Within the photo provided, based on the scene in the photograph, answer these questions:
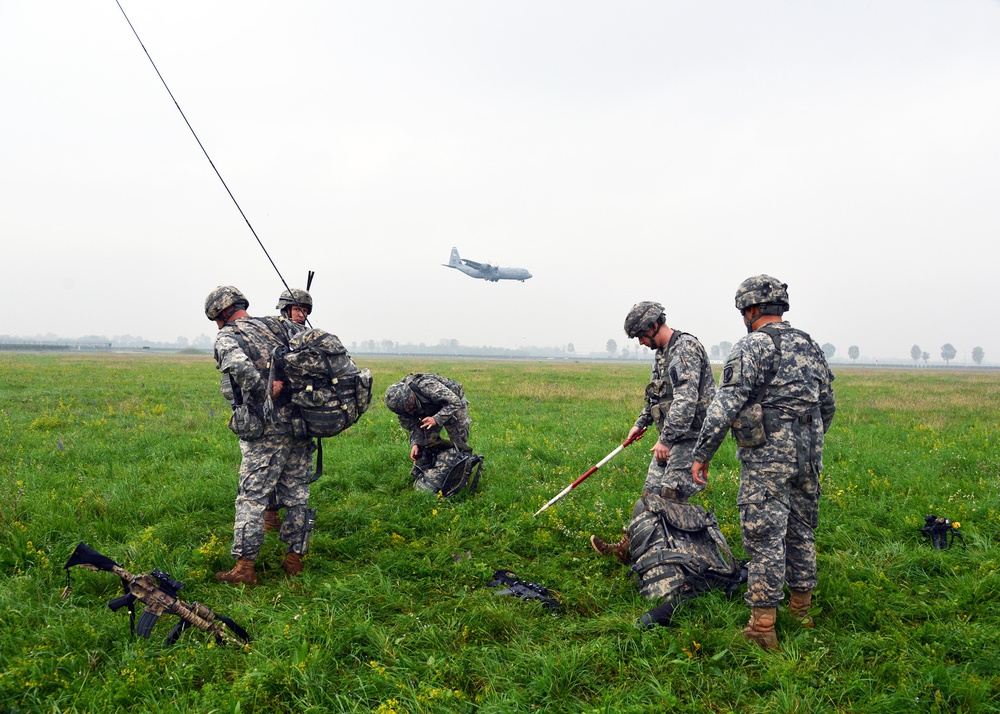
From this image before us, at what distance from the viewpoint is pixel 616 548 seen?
5.15 m

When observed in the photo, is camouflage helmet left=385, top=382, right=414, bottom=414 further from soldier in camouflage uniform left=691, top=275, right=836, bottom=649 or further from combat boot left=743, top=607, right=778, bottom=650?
combat boot left=743, top=607, right=778, bottom=650

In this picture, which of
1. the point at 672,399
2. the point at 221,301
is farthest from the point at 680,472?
the point at 221,301

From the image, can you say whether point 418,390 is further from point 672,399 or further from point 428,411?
point 672,399

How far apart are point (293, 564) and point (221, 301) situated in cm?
253

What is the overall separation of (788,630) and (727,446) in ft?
21.7

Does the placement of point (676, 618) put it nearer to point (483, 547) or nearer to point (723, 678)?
point (723, 678)

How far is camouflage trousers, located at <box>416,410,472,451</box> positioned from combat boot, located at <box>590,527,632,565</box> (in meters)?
2.34

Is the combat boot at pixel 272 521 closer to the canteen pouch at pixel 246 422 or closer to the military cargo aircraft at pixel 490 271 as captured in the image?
the canteen pouch at pixel 246 422

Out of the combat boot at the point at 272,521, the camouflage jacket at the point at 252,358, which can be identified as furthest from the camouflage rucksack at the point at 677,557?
the combat boot at the point at 272,521

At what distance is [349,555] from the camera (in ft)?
16.8

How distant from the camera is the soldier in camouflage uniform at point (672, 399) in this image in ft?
16.2

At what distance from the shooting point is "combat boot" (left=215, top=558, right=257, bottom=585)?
14.8ft

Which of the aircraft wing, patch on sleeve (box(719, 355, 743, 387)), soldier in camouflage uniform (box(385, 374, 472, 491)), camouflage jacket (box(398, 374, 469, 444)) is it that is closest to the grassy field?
soldier in camouflage uniform (box(385, 374, 472, 491))

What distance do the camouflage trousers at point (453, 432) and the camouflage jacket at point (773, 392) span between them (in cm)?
376
